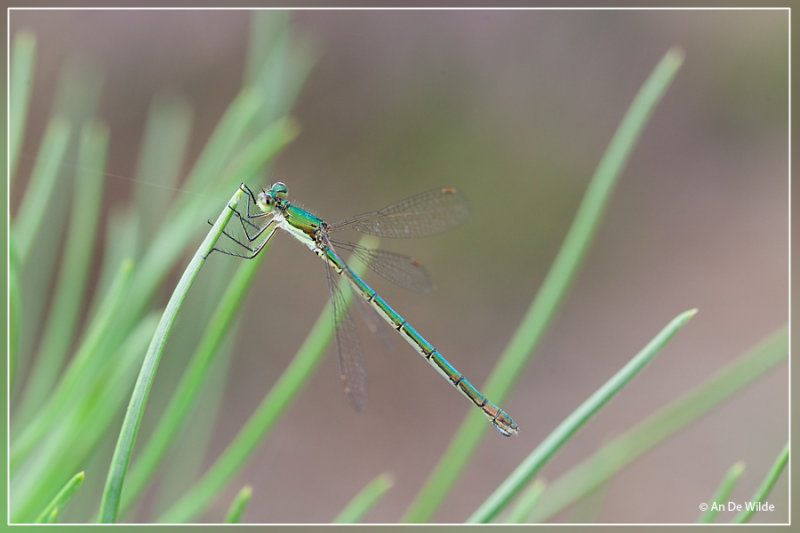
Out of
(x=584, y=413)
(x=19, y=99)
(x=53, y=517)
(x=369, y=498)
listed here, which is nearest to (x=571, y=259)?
(x=584, y=413)

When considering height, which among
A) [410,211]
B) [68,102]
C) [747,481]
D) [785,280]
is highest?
[68,102]

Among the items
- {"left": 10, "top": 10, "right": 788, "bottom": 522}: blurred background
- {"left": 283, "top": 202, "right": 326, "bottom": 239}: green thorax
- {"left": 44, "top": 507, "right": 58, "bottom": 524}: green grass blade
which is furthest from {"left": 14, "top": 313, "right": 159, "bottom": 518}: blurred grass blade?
{"left": 10, "top": 10, "right": 788, "bottom": 522}: blurred background

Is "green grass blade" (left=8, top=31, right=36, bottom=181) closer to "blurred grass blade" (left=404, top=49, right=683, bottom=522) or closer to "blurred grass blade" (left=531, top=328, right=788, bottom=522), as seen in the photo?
"blurred grass blade" (left=404, top=49, right=683, bottom=522)

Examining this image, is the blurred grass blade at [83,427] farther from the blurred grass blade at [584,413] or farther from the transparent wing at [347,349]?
the blurred grass blade at [584,413]

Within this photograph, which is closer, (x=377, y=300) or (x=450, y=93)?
(x=377, y=300)

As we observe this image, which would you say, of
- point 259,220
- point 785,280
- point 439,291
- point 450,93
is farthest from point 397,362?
point 259,220

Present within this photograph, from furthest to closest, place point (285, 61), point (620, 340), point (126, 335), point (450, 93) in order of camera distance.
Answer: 1. point (620, 340)
2. point (450, 93)
3. point (285, 61)
4. point (126, 335)

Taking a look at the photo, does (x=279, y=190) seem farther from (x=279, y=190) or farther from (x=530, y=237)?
(x=530, y=237)

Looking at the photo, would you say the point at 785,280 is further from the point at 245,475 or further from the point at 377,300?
the point at 245,475
